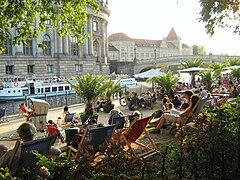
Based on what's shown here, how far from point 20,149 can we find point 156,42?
429 ft

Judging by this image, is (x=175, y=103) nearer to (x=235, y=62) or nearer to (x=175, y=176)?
(x=175, y=176)

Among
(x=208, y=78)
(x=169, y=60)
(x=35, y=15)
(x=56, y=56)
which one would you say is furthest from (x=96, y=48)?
(x=35, y=15)

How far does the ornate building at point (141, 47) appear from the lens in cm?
11519

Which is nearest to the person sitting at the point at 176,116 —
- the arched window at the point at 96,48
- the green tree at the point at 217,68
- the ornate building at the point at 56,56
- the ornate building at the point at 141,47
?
the green tree at the point at 217,68

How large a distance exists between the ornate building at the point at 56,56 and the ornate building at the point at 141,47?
4497cm

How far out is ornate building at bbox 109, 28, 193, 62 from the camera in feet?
378

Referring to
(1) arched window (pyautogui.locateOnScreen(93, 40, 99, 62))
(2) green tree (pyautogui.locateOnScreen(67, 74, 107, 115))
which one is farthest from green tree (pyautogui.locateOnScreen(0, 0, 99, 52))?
(1) arched window (pyautogui.locateOnScreen(93, 40, 99, 62))

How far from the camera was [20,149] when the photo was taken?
368 centimetres

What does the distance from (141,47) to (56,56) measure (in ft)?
241

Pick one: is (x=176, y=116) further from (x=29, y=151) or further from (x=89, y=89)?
(x=89, y=89)

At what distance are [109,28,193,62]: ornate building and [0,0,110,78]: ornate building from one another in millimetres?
44967

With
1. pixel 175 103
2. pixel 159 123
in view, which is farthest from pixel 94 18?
pixel 159 123

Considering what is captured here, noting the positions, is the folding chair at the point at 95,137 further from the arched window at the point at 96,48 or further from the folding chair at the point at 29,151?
the arched window at the point at 96,48

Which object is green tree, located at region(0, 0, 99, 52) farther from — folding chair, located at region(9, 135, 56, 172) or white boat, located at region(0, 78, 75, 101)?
white boat, located at region(0, 78, 75, 101)
